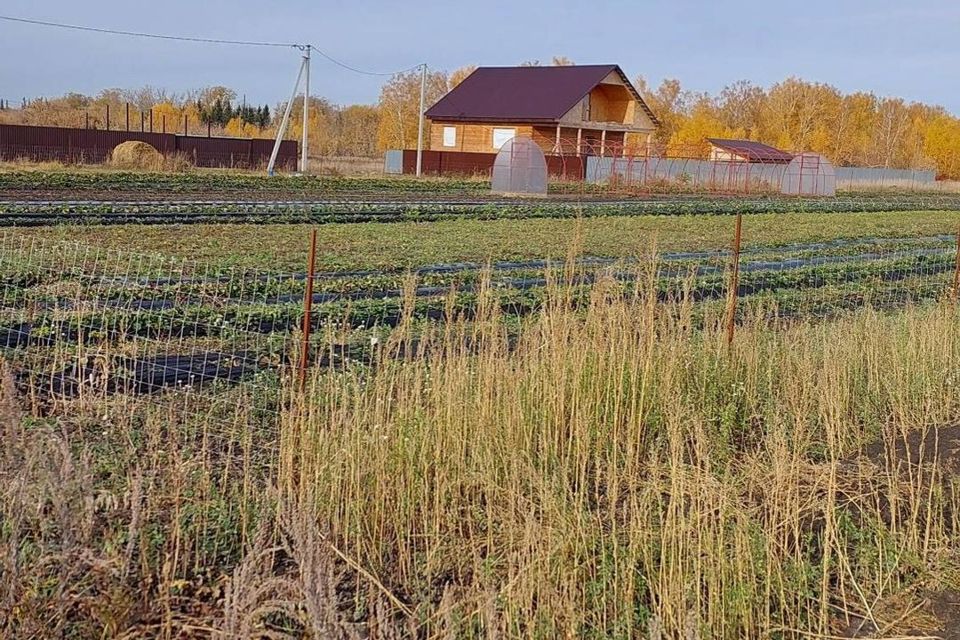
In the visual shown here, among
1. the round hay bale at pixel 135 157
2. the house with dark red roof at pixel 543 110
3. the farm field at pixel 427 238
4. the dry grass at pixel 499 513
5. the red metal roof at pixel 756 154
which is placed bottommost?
the dry grass at pixel 499 513

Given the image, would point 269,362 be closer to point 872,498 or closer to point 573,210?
point 872,498

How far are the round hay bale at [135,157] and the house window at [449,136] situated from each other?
17.5 m

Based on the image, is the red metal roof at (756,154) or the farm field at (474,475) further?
the red metal roof at (756,154)

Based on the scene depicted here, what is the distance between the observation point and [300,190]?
28500 mm

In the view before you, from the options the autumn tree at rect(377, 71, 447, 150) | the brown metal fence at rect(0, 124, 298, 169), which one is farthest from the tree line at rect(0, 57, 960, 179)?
the brown metal fence at rect(0, 124, 298, 169)

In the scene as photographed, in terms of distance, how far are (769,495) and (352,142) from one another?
68.8 metres

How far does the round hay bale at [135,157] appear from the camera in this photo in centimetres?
3366

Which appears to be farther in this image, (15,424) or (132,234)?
(132,234)

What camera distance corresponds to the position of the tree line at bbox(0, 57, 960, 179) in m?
70.6

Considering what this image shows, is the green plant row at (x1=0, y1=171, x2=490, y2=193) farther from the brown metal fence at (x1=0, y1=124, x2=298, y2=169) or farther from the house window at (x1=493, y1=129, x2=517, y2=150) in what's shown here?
the house window at (x1=493, y1=129, x2=517, y2=150)

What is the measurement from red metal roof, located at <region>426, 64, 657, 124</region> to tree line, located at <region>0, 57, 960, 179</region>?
13.5 meters

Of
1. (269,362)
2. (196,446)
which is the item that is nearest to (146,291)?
(269,362)

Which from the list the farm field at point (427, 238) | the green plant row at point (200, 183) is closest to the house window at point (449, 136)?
the green plant row at point (200, 183)

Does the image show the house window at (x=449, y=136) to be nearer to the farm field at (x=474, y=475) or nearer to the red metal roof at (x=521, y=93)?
the red metal roof at (x=521, y=93)
